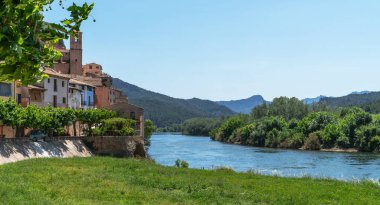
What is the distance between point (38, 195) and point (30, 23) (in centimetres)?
1414

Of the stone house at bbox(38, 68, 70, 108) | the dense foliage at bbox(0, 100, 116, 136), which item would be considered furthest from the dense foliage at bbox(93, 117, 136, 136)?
the stone house at bbox(38, 68, 70, 108)

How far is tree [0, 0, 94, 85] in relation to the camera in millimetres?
6109

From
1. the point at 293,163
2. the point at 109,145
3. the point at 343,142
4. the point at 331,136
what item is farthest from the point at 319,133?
the point at 109,145

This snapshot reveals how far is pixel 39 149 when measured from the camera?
52062mm

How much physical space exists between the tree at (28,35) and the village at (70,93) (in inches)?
1716

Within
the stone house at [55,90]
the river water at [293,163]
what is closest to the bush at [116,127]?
the river water at [293,163]

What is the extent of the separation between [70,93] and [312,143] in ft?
212

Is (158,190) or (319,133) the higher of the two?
(319,133)

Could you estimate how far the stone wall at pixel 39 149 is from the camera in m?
44.8

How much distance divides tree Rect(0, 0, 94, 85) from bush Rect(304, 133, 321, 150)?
117988 mm

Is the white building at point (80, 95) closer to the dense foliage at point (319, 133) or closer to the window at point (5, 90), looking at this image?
the window at point (5, 90)

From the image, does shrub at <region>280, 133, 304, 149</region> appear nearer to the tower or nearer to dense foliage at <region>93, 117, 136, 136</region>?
the tower

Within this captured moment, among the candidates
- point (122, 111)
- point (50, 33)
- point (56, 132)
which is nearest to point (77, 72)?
point (122, 111)

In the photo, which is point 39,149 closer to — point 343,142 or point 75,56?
point 75,56
